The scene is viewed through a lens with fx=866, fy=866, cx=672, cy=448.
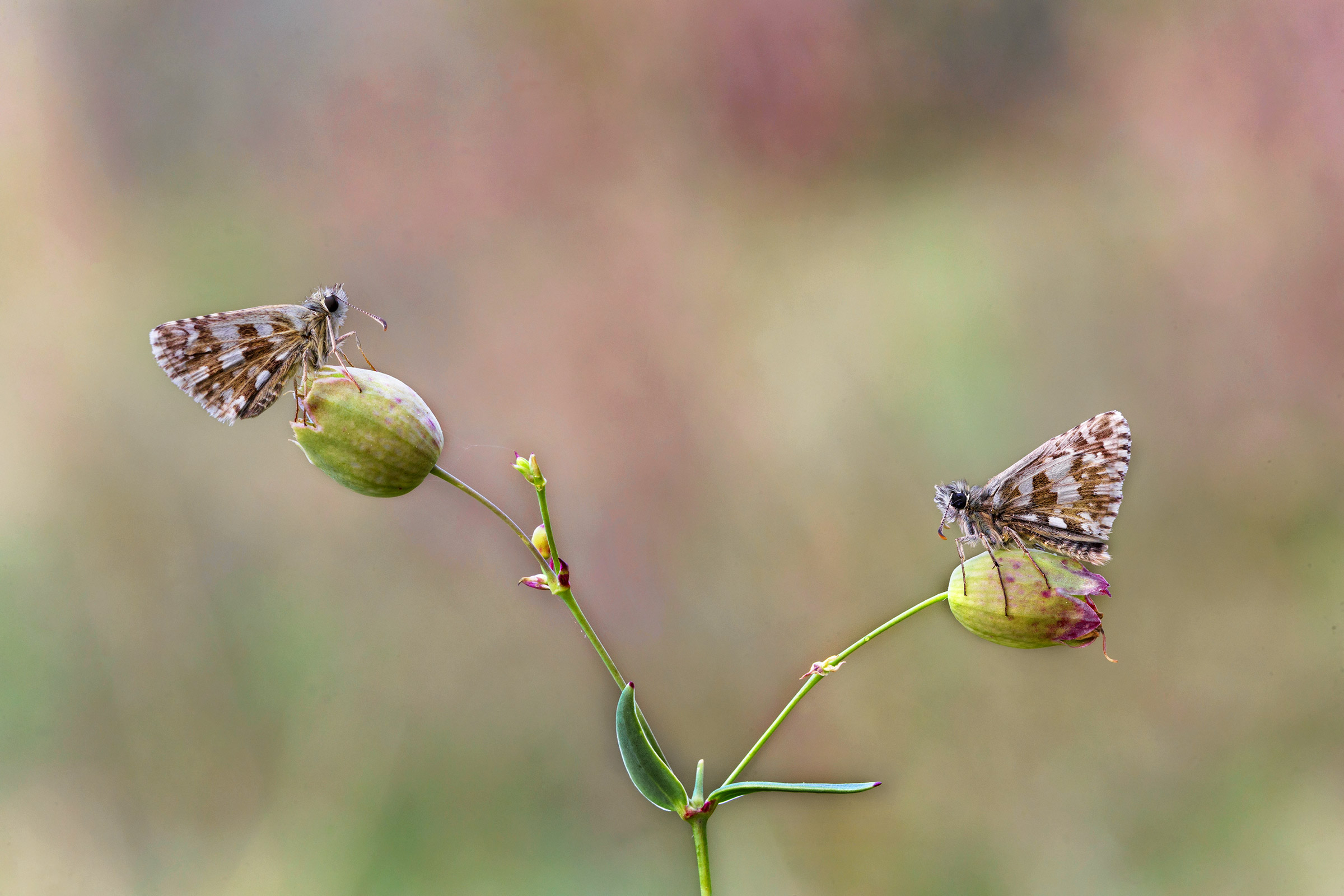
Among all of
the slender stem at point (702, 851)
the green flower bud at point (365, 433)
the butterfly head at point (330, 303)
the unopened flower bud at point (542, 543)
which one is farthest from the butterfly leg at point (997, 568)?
the butterfly head at point (330, 303)

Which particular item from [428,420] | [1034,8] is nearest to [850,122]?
[1034,8]

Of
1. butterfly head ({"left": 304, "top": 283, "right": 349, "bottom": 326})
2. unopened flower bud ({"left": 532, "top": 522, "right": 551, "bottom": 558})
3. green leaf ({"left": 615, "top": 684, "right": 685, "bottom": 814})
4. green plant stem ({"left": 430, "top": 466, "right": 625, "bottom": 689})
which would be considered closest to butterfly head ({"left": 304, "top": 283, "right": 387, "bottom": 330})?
butterfly head ({"left": 304, "top": 283, "right": 349, "bottom": 326})

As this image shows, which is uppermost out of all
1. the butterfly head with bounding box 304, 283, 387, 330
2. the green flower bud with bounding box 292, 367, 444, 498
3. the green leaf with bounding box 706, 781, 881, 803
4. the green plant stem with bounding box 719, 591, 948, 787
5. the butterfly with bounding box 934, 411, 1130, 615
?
the butterfly head with bounding box 304, 283, 387, 330

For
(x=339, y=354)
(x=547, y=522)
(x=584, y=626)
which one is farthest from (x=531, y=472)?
(x=339, y=354)

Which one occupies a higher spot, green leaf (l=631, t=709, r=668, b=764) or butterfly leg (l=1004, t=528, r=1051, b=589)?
butterfly leg (l=1004, t=528, r=1051, b=589)

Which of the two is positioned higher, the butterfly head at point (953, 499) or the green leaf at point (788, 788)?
the butterfly head at point (953, 499)

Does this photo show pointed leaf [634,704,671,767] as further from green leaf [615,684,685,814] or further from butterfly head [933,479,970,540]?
butterfly head [933,479,970,540]

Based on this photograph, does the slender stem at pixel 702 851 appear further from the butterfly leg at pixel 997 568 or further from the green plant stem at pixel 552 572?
the butterfly leg at pixel 997 568
